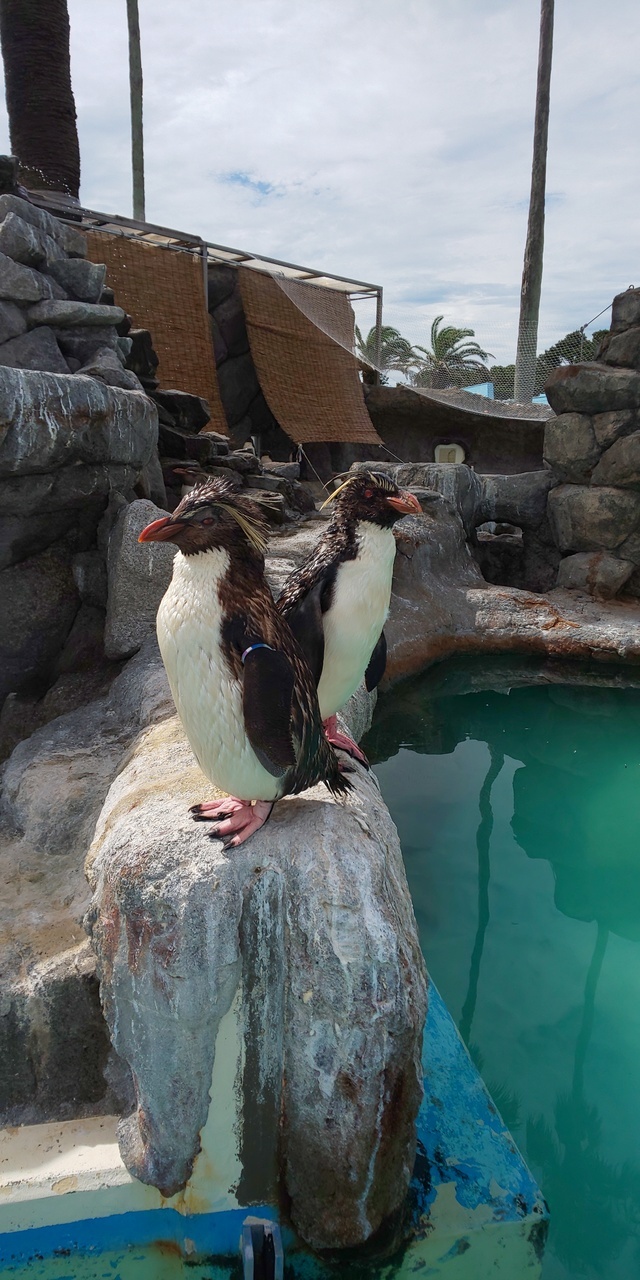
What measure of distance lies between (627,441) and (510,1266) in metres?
6.92

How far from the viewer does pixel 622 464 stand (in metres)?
7.55

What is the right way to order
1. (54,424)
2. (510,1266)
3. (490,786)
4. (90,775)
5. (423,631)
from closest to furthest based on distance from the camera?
1. (510,1266)
2. (90,775)
3. (54,424)
4. (490,786)
5. (423,631)

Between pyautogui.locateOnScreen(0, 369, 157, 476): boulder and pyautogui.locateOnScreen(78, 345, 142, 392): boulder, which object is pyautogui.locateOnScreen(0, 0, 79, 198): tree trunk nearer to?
pyautogui.locateOnScreen(78, 345, 142, 392): boulder

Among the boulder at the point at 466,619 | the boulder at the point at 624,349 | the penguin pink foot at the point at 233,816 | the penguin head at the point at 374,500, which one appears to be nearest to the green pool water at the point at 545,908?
the boulder at the point at 466,619

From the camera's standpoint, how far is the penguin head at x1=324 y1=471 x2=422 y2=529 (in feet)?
7.05

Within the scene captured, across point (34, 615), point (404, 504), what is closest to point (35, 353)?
point (34, 615)

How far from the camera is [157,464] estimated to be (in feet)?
16.1

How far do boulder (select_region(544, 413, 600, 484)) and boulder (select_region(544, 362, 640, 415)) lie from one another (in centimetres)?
13

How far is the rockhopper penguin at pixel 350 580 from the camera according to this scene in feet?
7.11

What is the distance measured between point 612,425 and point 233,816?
22.8ft

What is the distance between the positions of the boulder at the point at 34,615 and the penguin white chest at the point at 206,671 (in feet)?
7.42

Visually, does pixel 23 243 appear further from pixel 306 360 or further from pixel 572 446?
pixel 306 360

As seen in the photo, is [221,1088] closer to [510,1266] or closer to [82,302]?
[510,1266]

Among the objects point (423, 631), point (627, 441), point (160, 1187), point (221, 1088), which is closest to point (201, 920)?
point (221, 1088)
